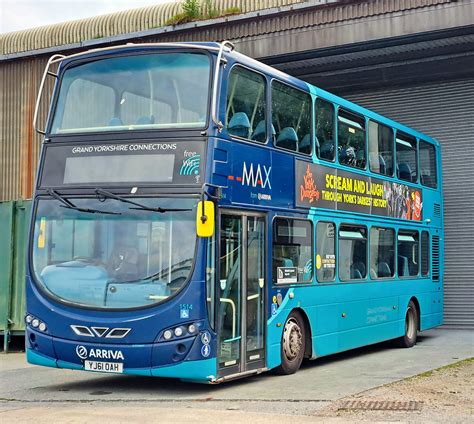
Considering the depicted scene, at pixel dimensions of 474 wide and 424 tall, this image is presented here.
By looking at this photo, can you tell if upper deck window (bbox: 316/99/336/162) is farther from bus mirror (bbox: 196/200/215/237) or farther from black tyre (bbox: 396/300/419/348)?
black tyre (bbox: 396/300/419/348)

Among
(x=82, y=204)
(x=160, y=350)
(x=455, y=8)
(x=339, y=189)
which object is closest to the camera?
(x=160, y=350)

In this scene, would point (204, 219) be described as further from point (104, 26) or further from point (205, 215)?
point (104, 26)

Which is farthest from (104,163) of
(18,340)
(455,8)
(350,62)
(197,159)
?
(350,62)

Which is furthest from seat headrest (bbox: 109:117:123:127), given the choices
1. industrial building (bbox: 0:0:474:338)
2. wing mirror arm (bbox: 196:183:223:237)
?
industrial building (bbox: 0:0:474:338)

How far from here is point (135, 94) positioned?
34.2 feet

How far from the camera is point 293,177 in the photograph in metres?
11.8

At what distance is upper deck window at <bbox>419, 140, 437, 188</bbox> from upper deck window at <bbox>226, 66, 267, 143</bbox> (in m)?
6.94

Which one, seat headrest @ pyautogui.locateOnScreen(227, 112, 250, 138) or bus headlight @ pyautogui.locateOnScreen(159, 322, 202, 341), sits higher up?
seat headrest @ pyautogui.locateOnScreen(227, 112, 250, 138)

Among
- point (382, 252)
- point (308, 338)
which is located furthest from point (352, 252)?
point (308, 338)

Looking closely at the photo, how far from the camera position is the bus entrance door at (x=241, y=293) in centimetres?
1005

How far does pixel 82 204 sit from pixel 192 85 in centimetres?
195

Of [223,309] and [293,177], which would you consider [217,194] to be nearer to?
[223,309]

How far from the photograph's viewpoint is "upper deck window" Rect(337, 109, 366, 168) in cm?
1358

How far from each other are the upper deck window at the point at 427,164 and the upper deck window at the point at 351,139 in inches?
129
